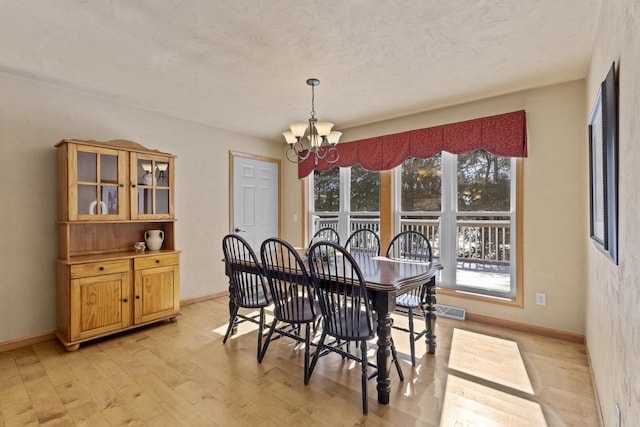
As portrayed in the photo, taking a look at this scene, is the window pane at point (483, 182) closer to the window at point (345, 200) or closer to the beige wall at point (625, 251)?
the window at point (345, 200)

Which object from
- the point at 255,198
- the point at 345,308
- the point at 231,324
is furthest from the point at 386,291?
the point at 255,198

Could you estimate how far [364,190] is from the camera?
448cm

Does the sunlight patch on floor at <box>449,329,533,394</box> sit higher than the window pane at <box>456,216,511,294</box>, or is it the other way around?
the window pane at <box>456,216,511,294</box>

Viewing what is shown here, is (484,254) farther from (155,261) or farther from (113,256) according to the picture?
(113,256)

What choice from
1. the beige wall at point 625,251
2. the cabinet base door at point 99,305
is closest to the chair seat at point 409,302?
the beige wall at point 625,251

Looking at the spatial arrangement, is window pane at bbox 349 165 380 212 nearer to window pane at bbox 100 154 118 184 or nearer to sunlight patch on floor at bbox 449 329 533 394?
sunlight patch on floor at bbox 449 329 533 394

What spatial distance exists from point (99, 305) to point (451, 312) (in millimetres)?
3620

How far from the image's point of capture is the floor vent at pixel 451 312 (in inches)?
137

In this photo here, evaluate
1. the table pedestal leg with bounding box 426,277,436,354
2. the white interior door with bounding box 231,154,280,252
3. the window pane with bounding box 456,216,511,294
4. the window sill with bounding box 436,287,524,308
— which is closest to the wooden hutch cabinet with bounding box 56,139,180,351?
the white interior door with bounding box 231,154,280,252

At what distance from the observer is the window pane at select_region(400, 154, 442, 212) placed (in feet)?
12.5

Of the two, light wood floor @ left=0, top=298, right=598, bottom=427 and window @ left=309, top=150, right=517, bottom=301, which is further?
window @ left=309, top=150, right=517, bottom=301

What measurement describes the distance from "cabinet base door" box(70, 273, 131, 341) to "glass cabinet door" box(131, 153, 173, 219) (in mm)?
703

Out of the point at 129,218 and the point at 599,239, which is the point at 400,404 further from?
the point at 129,218

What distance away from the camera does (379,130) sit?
4172 millimetres
